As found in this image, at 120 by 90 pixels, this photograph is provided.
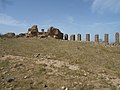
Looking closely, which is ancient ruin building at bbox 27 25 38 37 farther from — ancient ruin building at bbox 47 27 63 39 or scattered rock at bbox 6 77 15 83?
scattered rock at bbox 6 77 15 83

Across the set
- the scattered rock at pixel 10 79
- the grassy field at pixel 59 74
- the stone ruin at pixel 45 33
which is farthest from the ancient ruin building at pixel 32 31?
the scattered rock at pixel 10 79

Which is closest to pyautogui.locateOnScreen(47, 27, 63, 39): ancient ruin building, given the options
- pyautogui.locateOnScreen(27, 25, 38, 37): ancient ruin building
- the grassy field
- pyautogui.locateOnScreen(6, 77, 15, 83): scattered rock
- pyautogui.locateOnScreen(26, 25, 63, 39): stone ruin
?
pyautogui.locateOnScreen(26, 25, 63, 39): stone ruin

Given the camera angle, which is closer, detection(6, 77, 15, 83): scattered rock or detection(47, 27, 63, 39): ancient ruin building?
detection(6, 77, 15, 83): scattered rock

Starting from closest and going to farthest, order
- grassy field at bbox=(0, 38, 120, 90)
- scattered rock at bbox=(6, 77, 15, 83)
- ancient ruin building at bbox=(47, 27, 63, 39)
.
A: grassy field at bbox=(0, 38, 120, 90), scattered rock at bbox=(6, 77, 15, 83), ancient ruin building at bbox=(47, 27, 63, 39)

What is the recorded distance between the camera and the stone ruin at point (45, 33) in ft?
78.4

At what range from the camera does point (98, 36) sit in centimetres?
2203

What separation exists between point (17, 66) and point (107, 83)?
3900 mm

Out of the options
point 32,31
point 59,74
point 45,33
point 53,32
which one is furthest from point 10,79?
point 32,31

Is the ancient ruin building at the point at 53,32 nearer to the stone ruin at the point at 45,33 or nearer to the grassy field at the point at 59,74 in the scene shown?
the stone ruin at the point at 45,33

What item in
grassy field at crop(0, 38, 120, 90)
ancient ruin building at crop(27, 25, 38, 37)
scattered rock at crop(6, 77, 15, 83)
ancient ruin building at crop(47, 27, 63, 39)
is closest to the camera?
grassy field at crop(0, 38, 120, 90)

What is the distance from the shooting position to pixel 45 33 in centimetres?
2444

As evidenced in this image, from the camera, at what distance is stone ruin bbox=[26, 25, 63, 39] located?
78.4 ft

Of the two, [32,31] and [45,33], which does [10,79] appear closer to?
[45,33]

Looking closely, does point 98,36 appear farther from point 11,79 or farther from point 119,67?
point 11,79
